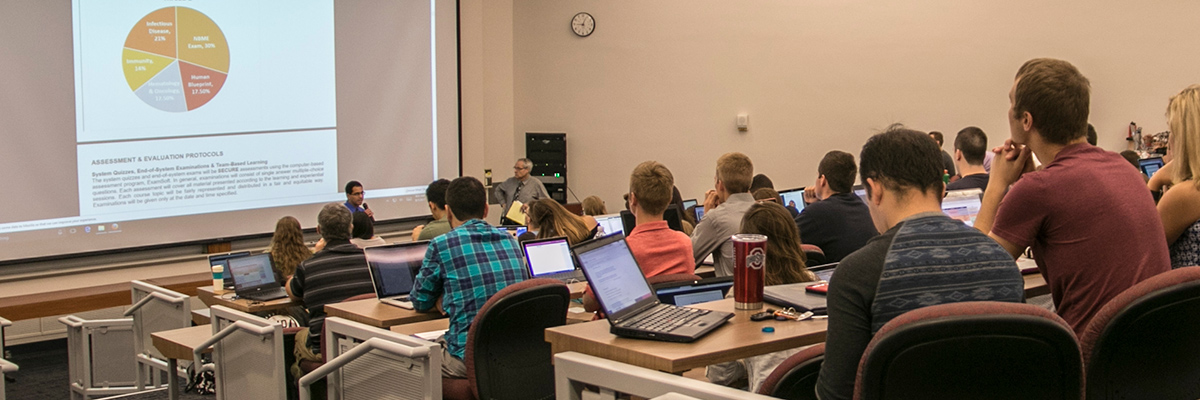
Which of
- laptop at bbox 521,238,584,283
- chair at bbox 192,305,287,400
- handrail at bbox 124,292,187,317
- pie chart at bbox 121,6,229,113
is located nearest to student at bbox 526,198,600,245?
laptop at bbox 521,238,584,283

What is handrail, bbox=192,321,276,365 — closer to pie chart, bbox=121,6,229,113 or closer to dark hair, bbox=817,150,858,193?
dark hair, bbox=817,150,858,193

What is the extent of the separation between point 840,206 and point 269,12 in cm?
583

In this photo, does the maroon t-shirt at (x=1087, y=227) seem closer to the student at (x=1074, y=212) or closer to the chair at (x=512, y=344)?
the student at (x=1074, y=212)

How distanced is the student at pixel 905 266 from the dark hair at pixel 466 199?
7.18ft

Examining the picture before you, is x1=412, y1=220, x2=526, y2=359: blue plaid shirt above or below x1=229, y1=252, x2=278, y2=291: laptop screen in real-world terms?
above

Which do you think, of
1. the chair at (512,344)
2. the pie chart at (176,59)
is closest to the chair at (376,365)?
the chair at (512,344)

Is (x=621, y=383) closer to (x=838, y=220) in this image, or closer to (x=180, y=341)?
(x=838, y=220)

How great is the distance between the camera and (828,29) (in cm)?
921

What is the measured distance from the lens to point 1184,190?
2.39 metres

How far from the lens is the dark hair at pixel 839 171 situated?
13.8ft

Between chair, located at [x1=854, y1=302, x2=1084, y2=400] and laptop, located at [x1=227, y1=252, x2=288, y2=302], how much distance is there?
4192mm

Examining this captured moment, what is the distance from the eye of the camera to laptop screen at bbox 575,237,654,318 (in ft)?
7.32

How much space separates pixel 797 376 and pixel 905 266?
444 millimetres

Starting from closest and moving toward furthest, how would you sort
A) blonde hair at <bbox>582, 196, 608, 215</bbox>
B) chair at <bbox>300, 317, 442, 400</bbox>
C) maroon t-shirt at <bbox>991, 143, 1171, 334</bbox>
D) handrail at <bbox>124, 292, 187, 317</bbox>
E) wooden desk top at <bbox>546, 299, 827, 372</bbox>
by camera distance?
wooden desk top at <bbox>546, 299, 827, 372</bbox> < maroon t-shirt at <bbox>991, 143, 1171, 334</bbox> < chair at <bbox>300, 317, 442, 400</bbox> < handrail at <bbox>124, 292, 187, 317</bbox> < blonde hair at <bbox>582, 196, 608, 215</bbox>
